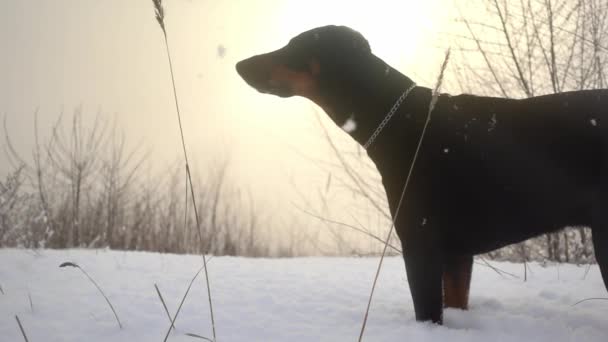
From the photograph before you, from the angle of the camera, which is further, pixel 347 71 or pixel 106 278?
pixel 106 278

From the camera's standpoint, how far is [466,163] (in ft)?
6.74

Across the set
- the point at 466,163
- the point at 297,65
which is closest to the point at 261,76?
the point at 297,65

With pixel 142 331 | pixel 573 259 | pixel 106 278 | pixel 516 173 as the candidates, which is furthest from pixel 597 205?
pixel 573 259

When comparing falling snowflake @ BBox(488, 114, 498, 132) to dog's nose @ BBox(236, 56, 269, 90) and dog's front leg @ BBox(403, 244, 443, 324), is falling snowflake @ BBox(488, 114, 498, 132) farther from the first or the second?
dog's nose @ BBox(236, 56, 269, 90)

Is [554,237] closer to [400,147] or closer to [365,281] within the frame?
[365,281]

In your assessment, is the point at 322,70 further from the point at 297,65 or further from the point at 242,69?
the point at 242,69

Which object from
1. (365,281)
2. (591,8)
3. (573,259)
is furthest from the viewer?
(573,259)

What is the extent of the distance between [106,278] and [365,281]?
5.00 feet

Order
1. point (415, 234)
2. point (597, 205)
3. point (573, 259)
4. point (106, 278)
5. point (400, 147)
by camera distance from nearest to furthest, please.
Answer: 1. point (597, 205)
2. point (415, 234)
3. point (400, 147)
4. point (106, 278)
5. point (573, 259)

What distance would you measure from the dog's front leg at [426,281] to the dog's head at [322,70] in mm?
766

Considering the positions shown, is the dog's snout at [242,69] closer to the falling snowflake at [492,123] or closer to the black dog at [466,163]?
the black dog at [466,163]

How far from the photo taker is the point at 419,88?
2334mm

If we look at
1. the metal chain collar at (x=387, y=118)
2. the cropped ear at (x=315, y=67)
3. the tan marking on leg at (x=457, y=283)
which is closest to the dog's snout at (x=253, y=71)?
the cropped ear at (x=315, y=67)

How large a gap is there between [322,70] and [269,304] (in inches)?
45.4
